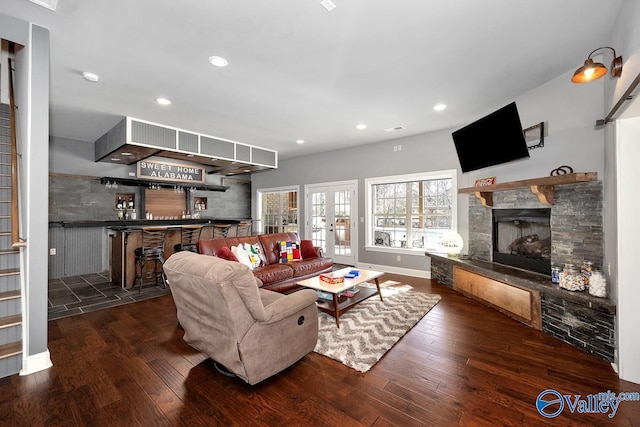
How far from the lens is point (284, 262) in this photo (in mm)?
4441

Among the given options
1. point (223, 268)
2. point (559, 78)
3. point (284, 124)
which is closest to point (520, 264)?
point (559, 78)

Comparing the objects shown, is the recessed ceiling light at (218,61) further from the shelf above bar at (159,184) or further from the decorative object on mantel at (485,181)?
the shelf above bar at (159,184)

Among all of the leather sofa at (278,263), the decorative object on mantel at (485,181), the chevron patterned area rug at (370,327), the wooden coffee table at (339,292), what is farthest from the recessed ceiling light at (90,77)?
the decorative object on mantel at (485,181)

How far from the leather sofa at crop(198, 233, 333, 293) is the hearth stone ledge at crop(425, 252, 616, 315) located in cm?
195

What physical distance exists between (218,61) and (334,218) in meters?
4.55

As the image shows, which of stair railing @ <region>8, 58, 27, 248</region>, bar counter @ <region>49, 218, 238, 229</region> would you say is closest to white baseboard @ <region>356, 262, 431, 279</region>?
bar counter @ <region>49, 218, 238, 229</region>

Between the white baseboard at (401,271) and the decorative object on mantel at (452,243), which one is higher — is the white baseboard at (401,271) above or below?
below

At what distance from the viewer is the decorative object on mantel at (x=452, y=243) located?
4621mm

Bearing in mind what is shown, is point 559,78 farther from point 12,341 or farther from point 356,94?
point 12,341

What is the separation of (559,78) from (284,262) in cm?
425

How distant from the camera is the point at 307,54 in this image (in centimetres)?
262

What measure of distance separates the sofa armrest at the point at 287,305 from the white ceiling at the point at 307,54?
219 centimetres

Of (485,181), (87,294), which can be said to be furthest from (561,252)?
(87,294)

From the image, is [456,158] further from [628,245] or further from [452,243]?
[628,245]
